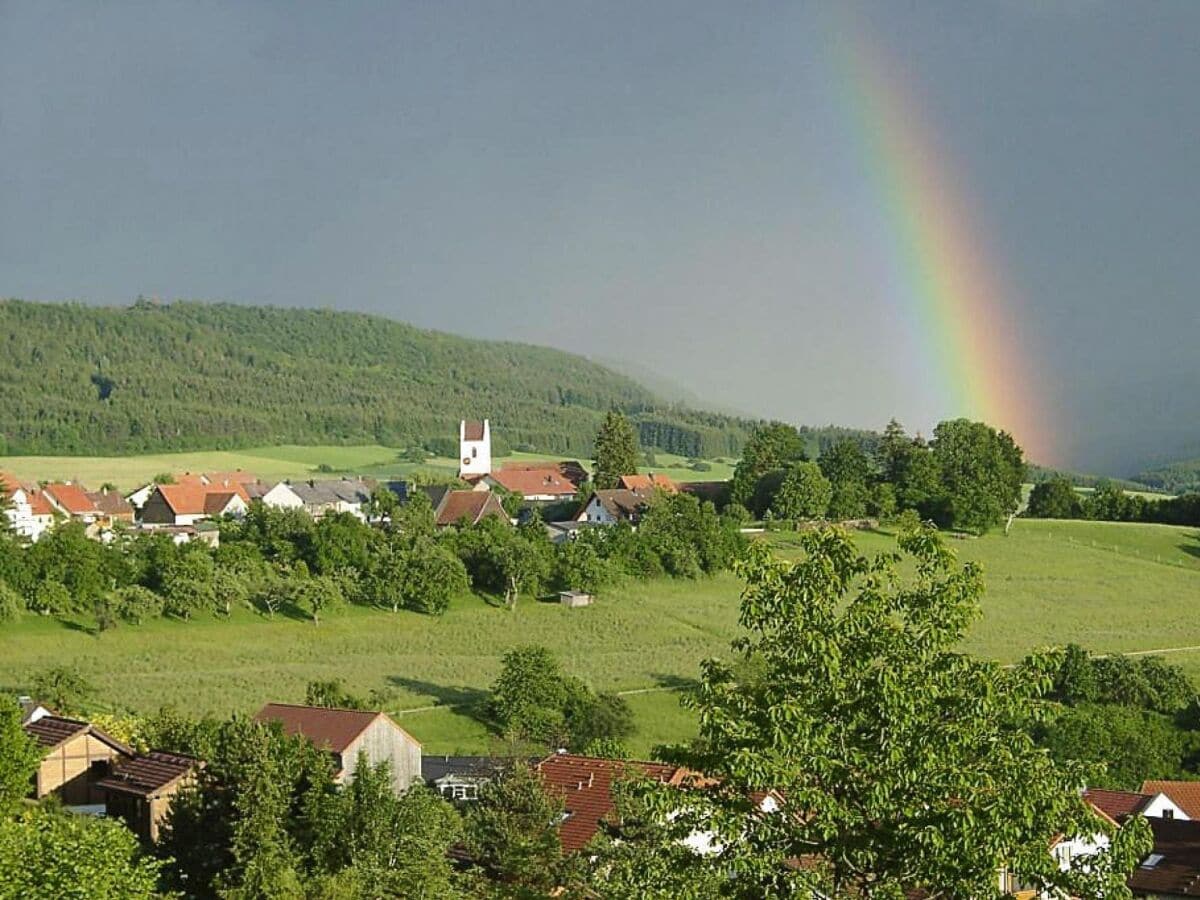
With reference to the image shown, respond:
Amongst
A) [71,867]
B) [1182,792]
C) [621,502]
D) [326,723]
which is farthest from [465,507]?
[71,867]

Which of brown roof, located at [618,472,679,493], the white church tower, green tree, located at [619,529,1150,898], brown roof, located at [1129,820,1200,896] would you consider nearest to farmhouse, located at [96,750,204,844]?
green tree, located at [619,529,1150,898]

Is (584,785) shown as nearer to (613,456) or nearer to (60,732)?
(60,732)

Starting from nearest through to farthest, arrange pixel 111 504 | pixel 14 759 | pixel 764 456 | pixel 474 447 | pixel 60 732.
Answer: pixel 14 759 → pixel 60 732 → pixel 764 456 → pixel 111 504 → pixel 474 447

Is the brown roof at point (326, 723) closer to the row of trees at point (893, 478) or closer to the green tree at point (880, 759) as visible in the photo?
the green tree at point (880, 759)

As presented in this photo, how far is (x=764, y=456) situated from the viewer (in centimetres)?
9006

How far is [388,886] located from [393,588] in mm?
40098

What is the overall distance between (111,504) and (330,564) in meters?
47.4

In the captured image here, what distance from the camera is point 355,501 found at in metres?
104

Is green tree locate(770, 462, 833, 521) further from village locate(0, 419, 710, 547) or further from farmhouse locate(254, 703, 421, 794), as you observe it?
farmhouse locate(254, 703, 421, 794)

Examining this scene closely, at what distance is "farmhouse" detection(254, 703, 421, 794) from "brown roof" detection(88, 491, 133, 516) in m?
69.8

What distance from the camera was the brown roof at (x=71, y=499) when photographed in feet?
319

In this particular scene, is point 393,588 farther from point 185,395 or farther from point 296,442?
point 185,395

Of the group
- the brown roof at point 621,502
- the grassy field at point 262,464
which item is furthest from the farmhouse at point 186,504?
the grassy field at point 262,464

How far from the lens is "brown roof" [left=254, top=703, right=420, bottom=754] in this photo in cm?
3131
